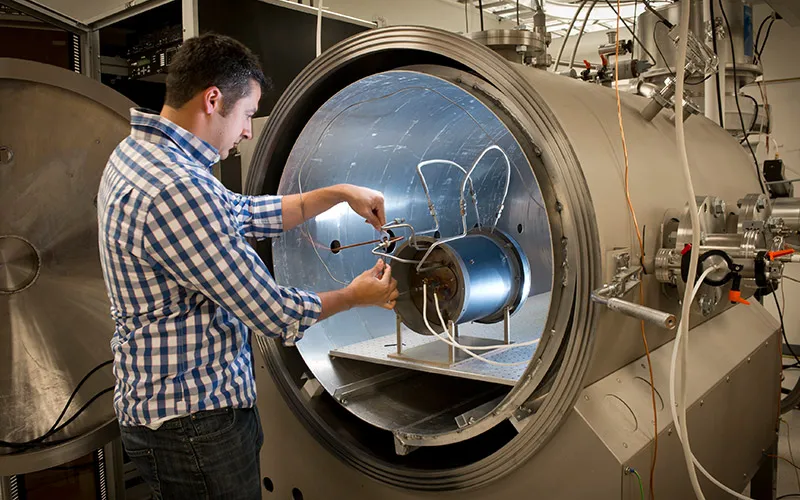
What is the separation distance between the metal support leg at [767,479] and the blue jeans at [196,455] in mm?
1593

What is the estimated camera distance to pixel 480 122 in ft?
6.37

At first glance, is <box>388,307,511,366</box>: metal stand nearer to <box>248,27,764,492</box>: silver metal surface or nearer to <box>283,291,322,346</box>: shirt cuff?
<box>248,27,764,492</box>: silver metal surface

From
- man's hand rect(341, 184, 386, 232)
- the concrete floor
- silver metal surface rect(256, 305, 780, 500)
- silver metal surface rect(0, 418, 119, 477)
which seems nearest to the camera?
silver metal surface rect(256, 305, 780, 500)

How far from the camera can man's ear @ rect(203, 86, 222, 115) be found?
4.23ft

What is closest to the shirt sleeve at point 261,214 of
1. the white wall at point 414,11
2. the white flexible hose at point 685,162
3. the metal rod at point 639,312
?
the metal rod at point 639,312

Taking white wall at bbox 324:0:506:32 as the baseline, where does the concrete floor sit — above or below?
below

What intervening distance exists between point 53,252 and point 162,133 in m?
0.54

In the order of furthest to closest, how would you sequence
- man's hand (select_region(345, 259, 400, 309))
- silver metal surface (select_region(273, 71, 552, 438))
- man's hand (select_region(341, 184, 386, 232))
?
silver metal surface (select_region(273, 71, 552, 438)) < man's hand (select_region(341, 184, 386, 232)) < man's hand (select_region(345, 259, 400, 309))

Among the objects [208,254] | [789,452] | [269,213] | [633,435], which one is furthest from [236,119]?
[789,452]

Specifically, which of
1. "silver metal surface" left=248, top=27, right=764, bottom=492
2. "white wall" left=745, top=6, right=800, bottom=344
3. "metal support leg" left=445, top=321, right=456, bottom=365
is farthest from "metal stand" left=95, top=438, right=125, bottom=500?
"white wall" left=745, top=6, right=800, bottom=344

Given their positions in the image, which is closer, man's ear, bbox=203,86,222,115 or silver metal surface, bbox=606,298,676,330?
silver metal surface, bbox=606,298,676,330

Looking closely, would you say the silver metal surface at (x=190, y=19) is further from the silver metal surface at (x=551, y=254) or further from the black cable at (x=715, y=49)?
the black cable at (x=715, y=49)

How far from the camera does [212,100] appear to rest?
130cm

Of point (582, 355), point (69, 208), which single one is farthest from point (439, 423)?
point (69, 208)
